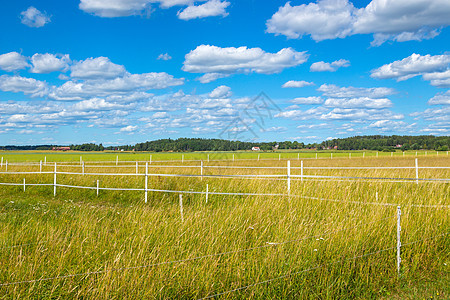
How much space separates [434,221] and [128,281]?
520 centimetres

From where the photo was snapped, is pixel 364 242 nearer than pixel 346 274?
No

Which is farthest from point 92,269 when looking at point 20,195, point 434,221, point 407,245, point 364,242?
point 20,195

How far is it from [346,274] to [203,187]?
9654mm

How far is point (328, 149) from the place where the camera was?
8469 cm

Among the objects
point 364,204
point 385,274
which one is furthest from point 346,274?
point 364,204

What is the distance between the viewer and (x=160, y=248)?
14.8ft

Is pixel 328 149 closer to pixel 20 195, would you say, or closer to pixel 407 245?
pixel 20 195

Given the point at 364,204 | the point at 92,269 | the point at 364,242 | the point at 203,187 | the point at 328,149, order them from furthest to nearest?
1. the point at 328,149
2. the point at 203,187
3. the point at 364,204
4. the point at 364,242
5. the point at 92,269

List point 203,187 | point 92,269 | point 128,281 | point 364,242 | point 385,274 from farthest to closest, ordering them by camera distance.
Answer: point 203,187, point 364,242, point 385,274, point 92,269, point 128,281

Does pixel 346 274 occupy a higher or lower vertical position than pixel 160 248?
lower

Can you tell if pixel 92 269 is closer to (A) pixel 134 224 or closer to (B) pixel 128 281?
(B) pixel 128 281

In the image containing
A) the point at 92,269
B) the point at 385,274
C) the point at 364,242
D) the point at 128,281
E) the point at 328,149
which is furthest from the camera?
the point at 328,149

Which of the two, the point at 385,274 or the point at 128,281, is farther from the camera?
the point at 385,274

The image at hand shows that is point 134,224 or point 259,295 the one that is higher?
point 134,224
